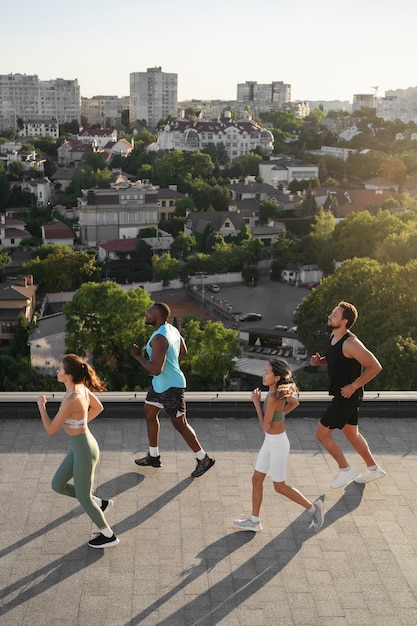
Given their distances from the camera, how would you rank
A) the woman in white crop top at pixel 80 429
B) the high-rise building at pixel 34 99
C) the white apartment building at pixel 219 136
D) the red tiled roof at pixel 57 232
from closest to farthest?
the woman in white crop top at pixel 80 429, the red tiled roof at pixel 57 232, the white apartment building at pixel 219 136, the high-rise building at pixel 34 99

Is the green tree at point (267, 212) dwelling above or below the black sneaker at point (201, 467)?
below

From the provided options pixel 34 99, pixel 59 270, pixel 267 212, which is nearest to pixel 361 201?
pixel 267 212

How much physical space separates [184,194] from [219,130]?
939 inches

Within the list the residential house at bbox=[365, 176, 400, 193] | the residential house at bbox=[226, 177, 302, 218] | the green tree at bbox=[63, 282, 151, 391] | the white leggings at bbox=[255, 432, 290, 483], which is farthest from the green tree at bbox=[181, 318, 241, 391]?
the residential house at bbox=[365, 176, 400, 193]

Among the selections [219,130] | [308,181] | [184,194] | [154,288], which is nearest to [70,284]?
[154,288]

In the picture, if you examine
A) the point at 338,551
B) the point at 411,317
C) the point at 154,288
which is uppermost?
the point at 338,551

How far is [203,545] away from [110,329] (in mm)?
20649

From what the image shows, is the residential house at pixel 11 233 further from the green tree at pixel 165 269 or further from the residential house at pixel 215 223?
the green tree at pixel 165 269

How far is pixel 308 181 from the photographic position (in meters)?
66.4

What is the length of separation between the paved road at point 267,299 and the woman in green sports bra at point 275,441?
98.3 ft

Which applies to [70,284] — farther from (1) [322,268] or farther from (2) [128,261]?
(1) [322,268]

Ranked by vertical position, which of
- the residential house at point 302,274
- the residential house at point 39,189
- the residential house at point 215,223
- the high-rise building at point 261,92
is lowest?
the residential house at point 302,274

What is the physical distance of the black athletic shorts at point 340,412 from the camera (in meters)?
5.76

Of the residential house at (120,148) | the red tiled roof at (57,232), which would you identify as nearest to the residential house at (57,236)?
the red tiled roof at (57,232)
